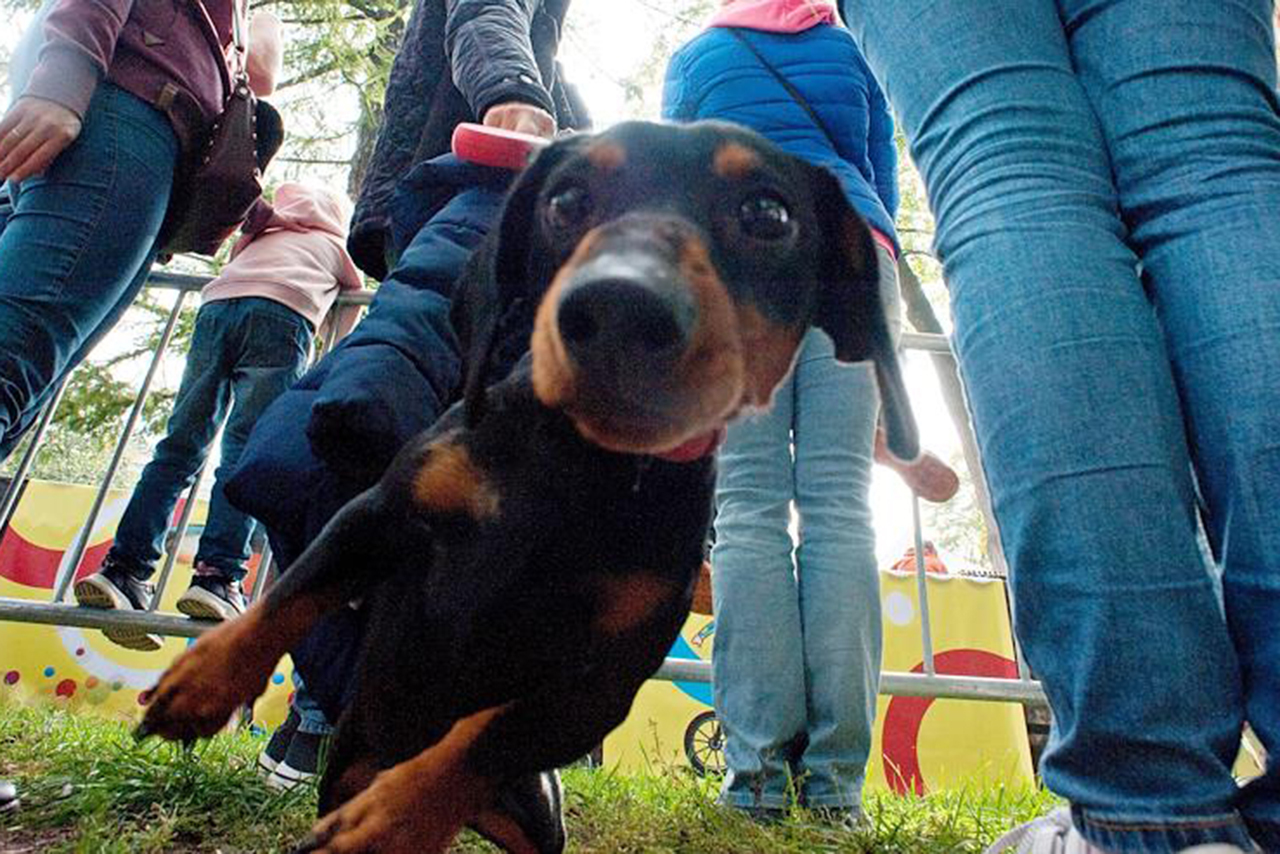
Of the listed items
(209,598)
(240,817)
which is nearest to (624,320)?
(240,817)

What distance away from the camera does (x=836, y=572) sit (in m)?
2.45

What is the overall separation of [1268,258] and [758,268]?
0.69 metres

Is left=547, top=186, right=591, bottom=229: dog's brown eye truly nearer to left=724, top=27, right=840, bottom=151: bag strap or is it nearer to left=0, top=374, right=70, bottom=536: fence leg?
left=724, top=27, right=840, bottom=151: bag strap

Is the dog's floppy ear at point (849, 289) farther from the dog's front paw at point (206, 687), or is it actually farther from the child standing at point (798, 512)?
the dog's front paw at point (206, 687)

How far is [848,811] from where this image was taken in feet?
7.43

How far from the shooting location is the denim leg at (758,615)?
2.34 m

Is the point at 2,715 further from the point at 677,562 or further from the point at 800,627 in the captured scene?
the point at 677,562

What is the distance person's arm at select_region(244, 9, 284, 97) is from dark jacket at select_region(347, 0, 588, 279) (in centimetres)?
94

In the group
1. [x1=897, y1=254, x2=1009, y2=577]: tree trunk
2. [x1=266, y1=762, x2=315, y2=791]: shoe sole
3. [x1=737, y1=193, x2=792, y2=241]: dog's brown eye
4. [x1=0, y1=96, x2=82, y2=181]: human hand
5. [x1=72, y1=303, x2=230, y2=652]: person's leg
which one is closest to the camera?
[x1=737, y1=193, x2=792, y2=241]: dog's brown eye

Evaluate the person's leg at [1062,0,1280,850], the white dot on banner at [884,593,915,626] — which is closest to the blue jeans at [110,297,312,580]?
the person's leg at [1062,0,1280,850]

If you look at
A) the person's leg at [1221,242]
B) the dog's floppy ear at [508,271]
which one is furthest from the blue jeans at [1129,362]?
the dog's floppy ear at [508,271]

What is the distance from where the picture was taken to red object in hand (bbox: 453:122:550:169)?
5.44 feet

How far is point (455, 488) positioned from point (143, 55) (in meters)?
1.62

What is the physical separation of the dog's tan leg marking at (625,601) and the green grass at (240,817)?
972 millimetres
